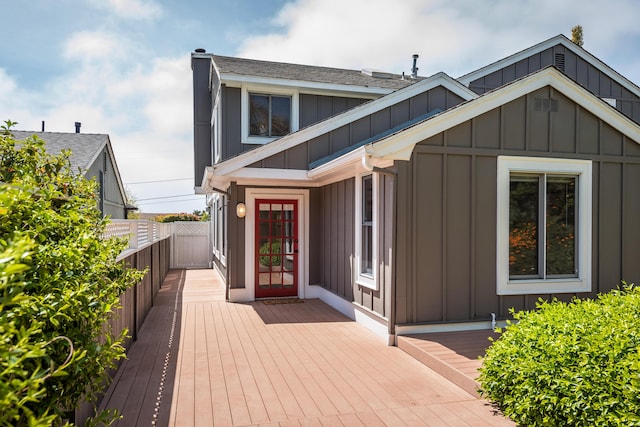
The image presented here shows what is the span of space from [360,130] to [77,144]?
1034 cm

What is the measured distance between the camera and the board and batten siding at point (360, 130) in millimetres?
7320

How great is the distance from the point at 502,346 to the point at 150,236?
22.0 feet

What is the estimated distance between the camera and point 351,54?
14.4 m

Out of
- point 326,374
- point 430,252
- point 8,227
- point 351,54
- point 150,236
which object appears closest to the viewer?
point 8,227

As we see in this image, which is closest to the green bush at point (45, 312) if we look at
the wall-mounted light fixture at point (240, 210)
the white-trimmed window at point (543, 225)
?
the white-trimmed window at point (543, 225)

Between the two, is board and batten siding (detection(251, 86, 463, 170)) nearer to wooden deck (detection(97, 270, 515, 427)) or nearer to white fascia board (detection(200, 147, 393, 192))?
white fascia board (detection(200, 147, 393, 192))

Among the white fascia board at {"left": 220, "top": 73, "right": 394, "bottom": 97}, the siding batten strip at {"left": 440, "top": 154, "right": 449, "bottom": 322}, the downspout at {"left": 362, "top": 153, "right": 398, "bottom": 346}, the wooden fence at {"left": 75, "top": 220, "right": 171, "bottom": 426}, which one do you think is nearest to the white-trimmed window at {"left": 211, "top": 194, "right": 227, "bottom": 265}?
the wooden fence at {"left": 75, "top": 220, "right": 171, "bottom": 426}

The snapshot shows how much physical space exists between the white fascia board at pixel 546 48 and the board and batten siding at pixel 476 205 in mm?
5821

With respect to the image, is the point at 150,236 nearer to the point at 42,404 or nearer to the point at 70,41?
the point at 70,41

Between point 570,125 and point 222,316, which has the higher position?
point 570,125

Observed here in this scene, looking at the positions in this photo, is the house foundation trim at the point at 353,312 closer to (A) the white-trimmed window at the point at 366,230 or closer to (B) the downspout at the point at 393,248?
(B) the downspout at the point at 393,248

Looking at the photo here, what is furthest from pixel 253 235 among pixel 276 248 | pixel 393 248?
pixel 393 248

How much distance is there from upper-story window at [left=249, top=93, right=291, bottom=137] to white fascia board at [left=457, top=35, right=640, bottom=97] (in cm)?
495

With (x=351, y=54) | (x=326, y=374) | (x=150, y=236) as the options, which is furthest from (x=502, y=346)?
(x=351, y=54)
